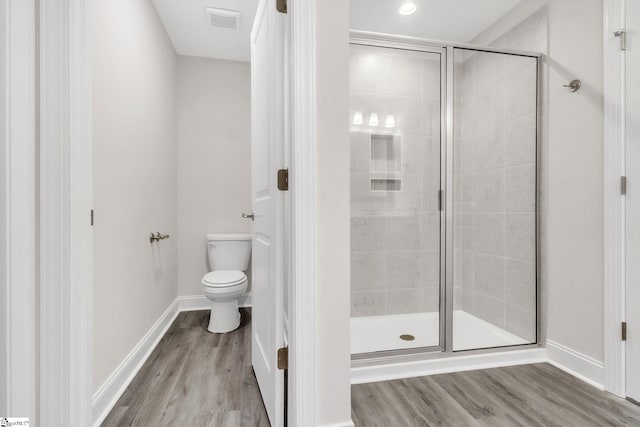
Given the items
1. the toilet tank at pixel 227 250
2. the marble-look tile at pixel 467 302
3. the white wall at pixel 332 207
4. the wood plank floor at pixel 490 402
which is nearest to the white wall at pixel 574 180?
the wood plank floor at pixel 490 402

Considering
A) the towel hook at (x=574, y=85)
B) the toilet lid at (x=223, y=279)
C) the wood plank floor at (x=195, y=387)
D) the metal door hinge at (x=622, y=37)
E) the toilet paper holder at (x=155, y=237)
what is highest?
the metal door hinge at (x=622, y=37)

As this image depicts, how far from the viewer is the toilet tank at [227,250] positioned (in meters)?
3.01

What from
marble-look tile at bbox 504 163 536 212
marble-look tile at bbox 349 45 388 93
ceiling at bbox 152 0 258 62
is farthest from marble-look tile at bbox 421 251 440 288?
ceiling at bbox 152 0 258 62

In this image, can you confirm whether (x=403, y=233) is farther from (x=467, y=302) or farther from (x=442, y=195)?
(x=467, y=302)

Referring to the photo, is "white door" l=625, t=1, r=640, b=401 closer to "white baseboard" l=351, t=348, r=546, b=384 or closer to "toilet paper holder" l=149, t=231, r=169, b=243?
"white baseboard" l=351, t=348, r=546, b=384

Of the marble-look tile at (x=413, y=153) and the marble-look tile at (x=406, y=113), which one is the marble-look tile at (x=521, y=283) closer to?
the marble-look tile at (x=413, y=153)

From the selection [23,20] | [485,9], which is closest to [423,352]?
[23,20]

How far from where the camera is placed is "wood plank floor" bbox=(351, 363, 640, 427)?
146 cm

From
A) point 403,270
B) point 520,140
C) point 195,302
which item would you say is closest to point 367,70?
point 520,140

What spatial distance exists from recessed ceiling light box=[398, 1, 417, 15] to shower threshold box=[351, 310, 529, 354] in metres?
2.19

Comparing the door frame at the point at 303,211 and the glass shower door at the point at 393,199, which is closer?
the door frame at the point at 303,211

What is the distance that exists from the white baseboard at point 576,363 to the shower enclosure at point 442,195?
0.13m

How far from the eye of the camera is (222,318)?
8.55 ft

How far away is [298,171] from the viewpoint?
1.20 metres
